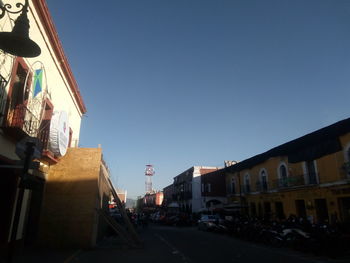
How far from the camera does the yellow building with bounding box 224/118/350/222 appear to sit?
62.6ft

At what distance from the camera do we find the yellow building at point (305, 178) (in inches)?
751

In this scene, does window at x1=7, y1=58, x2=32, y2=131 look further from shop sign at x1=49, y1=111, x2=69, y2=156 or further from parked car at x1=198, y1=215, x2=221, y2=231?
parked car at x1=198, y1=215, x2=221, y2=231

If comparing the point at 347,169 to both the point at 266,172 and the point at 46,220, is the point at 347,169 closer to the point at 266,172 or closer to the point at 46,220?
the point at 266,172

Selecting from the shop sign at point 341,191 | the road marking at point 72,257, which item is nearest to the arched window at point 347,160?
the shop sign at point 341,191

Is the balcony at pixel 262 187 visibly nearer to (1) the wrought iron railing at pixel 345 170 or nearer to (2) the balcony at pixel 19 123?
(1) the wrought iron railing at pixel 345 170

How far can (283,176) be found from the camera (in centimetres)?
2611

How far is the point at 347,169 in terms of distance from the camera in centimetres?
1847

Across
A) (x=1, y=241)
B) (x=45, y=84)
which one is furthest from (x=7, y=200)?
(x=45, y=84)

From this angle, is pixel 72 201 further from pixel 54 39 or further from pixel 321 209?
pixel 321 209

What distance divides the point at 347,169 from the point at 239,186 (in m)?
16.4

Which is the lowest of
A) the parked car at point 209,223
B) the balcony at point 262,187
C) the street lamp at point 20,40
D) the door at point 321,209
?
the parked car at point 209,223

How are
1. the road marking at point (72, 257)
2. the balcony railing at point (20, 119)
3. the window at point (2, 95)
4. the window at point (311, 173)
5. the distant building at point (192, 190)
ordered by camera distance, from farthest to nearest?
the distant building at point (192, 190), the window at point (311, 173), the road marking at point (72, 257), the balcony railing at point (20, 119), the window at point (2, 95)

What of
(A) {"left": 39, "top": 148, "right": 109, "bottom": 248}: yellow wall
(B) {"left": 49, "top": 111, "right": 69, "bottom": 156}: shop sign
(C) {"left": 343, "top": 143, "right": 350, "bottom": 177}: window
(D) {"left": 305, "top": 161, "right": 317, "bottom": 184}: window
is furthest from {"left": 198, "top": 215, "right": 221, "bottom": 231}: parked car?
(B) {"left": 49, "top": 111, "right": 69, "bottom": 156}: shop sign

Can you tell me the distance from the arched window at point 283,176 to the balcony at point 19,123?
71.5ft
